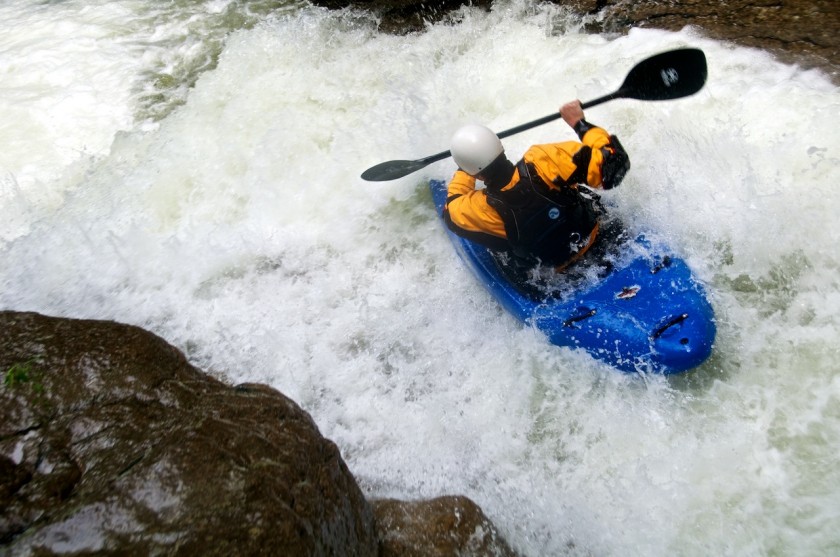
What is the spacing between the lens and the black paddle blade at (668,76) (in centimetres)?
335

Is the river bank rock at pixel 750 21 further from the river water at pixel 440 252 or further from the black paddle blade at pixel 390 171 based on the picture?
the black paddle blade at pixel 390 171

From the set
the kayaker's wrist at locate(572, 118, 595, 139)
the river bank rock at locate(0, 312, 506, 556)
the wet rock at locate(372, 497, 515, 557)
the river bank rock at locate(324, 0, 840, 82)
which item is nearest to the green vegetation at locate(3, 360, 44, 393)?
the river bank rock at locate(0, 312, 506, 556)

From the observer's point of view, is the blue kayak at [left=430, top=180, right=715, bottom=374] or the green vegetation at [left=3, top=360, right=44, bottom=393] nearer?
the green vegetation at [left=3, top=360, right=44, bottom=393]

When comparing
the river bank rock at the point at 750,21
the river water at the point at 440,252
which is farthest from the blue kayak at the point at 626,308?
the river bank rock at the point at 750,21

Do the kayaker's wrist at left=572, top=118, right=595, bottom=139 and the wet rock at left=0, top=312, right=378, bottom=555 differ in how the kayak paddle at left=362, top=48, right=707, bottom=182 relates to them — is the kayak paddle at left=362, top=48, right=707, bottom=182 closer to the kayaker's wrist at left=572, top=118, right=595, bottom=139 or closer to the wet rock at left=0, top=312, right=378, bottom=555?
the kayaker's wrist at left=572, top=118, right=595, bottom=139

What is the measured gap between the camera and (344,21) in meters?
6.28

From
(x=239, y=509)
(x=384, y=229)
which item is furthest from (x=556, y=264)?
(x=239, y=509)

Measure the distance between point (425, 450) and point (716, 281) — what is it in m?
1.90

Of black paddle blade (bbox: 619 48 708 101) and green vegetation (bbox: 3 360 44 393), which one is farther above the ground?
black paddle blade (bbox: 619 48 708 101)

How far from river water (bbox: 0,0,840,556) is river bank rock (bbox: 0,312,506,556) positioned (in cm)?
71

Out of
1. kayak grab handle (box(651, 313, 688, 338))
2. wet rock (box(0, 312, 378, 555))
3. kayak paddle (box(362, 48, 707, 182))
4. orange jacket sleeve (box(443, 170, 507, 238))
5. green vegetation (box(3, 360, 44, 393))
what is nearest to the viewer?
wet rock (box(0, 312, 378, 555))

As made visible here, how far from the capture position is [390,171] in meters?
4.20

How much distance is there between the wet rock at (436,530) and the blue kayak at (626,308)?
110cm

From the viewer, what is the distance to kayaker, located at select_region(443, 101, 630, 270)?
9.72 ft
